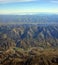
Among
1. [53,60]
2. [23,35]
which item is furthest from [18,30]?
[53,60]

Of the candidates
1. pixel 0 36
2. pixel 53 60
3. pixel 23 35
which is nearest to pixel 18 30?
pixel 23 35

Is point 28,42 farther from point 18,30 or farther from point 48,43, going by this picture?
point 18,30

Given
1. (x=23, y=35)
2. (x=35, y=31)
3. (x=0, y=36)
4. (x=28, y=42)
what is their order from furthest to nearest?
(x=35, y=31) → (x=23, y=35) → (x=0, y=36) → (x=28, y=42)

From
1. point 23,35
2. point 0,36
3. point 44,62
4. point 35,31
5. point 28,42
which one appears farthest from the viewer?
point 35,31

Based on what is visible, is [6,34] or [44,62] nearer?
[44,62]

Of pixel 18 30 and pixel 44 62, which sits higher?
pixel 18 30

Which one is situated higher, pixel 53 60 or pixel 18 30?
pixel 18 30

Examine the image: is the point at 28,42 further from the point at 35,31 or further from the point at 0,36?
the point at 35,31

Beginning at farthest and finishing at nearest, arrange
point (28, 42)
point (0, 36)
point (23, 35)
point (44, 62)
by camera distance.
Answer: point (23, 35), point (0, 36), point (28, 42), point (44, 62)

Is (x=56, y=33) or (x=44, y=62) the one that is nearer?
(x=44, y=62)
